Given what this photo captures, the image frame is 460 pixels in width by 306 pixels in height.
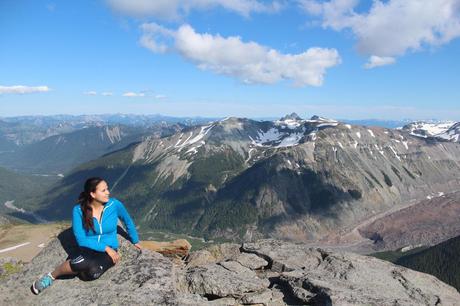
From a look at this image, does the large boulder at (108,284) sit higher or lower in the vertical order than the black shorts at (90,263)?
lower

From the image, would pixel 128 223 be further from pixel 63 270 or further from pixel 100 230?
pixel 63 270

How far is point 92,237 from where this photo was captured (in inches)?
669

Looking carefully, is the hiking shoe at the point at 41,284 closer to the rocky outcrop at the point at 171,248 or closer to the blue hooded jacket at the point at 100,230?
the blue hooded jacket at the point at 100,230

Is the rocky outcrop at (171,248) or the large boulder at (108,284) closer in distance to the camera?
the large boulder at (108,284)

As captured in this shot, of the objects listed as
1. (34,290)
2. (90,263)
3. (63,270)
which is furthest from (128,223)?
(34,290)

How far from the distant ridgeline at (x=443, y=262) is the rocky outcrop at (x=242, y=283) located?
6595 inches

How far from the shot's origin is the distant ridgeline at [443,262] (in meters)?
171

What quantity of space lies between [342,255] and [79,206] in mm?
15903

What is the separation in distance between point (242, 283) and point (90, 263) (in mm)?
6913

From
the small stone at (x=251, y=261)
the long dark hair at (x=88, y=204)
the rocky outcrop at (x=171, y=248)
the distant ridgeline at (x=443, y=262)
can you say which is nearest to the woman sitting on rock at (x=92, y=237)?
the long dark hair at (x=88, y=204)

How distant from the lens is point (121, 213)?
18.5 meters

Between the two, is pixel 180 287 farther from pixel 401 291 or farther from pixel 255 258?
pixel 401 291

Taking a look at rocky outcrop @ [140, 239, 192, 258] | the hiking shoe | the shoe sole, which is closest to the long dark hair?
the hiking shoe

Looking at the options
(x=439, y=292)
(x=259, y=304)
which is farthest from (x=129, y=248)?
(x=439, y=292)
